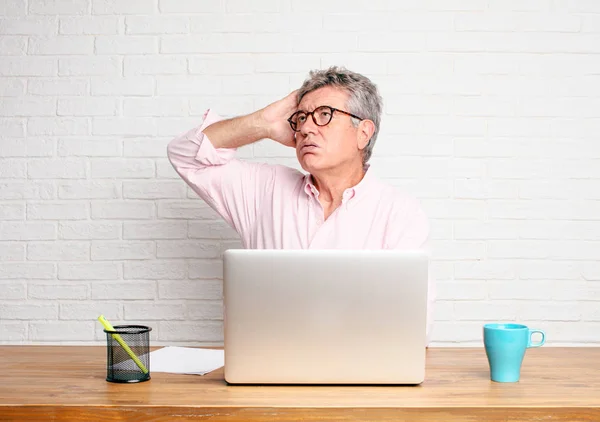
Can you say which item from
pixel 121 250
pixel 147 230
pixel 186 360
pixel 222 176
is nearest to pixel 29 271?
pixel 121 250

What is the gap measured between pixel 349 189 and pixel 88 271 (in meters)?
1.24

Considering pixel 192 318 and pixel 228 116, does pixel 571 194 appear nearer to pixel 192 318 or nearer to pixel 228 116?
pixel 228 116

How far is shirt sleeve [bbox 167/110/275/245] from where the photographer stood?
8.98 feet

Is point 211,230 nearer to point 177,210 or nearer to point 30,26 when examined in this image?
point 177,210

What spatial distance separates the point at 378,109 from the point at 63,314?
1.60 meters

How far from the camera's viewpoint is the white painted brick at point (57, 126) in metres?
3.15

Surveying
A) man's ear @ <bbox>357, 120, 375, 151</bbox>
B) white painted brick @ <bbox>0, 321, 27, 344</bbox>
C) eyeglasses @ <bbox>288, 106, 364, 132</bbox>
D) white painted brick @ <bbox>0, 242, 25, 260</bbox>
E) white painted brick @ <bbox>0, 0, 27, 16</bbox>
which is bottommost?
white painted brick @ <bbox>0, 321, 27, 344</bbox>

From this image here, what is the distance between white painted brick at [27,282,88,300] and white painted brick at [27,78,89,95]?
0.81m

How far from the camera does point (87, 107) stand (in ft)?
10.3

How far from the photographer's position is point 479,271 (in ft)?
10.3

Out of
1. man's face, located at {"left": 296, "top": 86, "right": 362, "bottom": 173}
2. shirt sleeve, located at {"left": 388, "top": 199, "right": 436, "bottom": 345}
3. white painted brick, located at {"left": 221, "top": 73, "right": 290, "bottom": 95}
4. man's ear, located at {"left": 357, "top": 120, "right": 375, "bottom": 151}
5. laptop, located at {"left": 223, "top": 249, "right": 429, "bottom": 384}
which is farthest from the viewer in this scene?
white painted brick, located at {"left": 221, "top": 73, "right": 290, "bottom": 95}

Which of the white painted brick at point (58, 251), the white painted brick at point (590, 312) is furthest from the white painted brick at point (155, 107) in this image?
the white painted brick at point (590, 312)

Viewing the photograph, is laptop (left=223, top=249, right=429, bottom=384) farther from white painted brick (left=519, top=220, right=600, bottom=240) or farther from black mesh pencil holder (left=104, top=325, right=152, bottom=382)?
white painted brick (left=519, top=220, right=600, bottom=240)

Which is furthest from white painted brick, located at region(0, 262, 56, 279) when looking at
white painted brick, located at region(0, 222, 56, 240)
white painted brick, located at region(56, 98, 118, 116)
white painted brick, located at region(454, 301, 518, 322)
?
white painted brick, located at region(454, 301, 518, 322)
